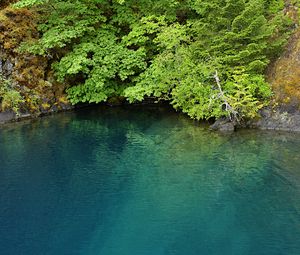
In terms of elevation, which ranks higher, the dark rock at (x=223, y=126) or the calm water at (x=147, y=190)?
the dark rock at (x=223, y=126)

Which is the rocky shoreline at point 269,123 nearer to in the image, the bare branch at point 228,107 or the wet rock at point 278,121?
the wet rock at point 278,121

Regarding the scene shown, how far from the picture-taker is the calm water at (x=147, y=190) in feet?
36.0

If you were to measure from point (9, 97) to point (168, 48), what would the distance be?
8.55 metres

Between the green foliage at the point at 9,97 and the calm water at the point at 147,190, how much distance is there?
1595mm

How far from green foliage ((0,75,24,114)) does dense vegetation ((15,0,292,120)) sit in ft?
7.03

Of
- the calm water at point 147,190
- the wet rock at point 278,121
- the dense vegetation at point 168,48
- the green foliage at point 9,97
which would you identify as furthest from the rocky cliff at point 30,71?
the calm water at point 147,190

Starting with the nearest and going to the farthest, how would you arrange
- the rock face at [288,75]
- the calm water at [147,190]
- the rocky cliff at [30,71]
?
the calm water at [147,190], the rock face at [288,75], the rocky cliff at [30,71]

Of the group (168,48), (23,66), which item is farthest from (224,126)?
(23,66)

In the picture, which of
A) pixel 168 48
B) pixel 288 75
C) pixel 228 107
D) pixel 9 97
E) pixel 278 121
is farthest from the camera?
pixel 9 97

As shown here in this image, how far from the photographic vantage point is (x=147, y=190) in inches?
551

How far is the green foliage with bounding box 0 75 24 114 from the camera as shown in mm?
21375

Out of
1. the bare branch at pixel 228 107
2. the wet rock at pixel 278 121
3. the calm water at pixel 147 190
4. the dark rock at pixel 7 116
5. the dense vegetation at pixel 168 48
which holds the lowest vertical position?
the calm water at pixel 147 190

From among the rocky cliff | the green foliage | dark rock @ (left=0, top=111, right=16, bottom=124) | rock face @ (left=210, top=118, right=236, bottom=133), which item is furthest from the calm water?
the rocky cliff

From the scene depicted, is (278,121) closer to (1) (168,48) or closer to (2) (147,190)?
(1) (168,48)
